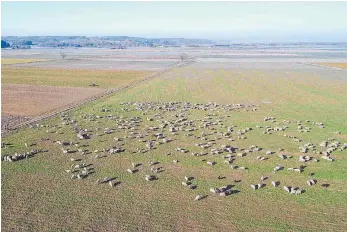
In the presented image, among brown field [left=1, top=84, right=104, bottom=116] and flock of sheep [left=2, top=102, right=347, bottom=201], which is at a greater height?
flock of sheep [left=2, top=102, right=347, bottom=201]

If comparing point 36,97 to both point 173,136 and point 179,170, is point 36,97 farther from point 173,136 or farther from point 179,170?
point 179,170

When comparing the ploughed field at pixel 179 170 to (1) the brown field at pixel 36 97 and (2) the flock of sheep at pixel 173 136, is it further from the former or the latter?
(1) the brown field at pixel 36 97

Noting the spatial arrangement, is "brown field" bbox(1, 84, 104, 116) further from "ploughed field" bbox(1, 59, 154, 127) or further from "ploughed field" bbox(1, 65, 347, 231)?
"ploughed field" bbox(1, 65, 347, 231)

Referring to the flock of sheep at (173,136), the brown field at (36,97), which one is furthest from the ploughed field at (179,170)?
the brown field at (36,97)

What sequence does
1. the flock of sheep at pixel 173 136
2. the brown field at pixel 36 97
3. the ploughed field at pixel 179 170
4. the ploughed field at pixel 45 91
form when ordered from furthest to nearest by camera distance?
1. the brown field at pixel 36 97
2. the ploughed field at pixel 45 91
3. the flock of sheep at pixel 173 136
4. the ploughed field at pixel 179 170

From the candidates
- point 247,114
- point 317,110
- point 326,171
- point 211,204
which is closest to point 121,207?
point 211,204

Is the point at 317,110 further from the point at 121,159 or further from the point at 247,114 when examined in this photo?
the point at 121,159

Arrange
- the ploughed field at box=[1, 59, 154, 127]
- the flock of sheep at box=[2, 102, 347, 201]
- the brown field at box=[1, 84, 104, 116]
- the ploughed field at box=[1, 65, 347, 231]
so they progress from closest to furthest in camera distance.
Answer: the ploughed field at box=[1, 65, 347, 231] < the flock of sheep at box=[2, 102, 347, 201] < the ploughed field at box=[1, 59, 154, 127] < the brown field at box=[1, 84, 104, 116]

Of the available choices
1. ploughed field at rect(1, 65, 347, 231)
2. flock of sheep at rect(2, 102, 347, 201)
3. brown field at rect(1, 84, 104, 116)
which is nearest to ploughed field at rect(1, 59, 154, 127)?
brown field at rect(1, 84, 104, 116)
